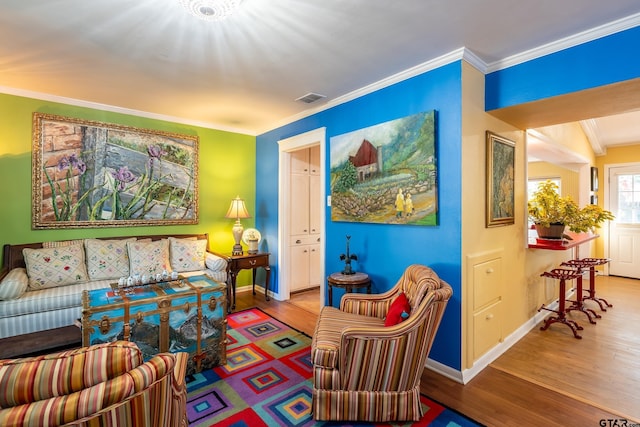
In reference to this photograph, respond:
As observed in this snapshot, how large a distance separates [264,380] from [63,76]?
3228 millimetres

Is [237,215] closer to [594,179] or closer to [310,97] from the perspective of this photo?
[310,97]

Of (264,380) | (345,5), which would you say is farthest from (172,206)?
(345,5)

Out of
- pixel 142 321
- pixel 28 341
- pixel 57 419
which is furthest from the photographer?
pixel 28 341

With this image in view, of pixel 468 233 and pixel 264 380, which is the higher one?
pixel 468 233

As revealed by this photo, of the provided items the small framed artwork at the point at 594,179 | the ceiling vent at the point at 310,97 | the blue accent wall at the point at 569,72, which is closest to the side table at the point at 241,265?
the ceiling vent at the point at 310,97

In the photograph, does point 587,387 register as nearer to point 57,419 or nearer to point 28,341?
point 57,419

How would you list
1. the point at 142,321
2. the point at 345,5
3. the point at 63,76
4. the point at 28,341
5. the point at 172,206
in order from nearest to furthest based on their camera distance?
the point at 345,5
the point at 142,321
the point at 28,341
the point at 63,76
the point at 172,206

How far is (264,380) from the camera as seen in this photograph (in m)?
2.41

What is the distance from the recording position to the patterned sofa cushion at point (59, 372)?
0.87m

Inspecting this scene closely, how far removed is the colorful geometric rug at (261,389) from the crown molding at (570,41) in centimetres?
264

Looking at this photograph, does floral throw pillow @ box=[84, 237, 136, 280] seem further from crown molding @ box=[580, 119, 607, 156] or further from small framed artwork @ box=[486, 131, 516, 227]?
crown molding @ box=[580, 119, 607, 156]

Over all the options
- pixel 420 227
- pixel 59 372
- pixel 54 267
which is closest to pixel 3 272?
pixel 54 267

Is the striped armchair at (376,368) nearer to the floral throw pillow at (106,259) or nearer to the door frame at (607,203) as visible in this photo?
the floral throw pillow at (106,259)

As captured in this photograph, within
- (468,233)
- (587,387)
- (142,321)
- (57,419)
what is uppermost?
(468,233)
